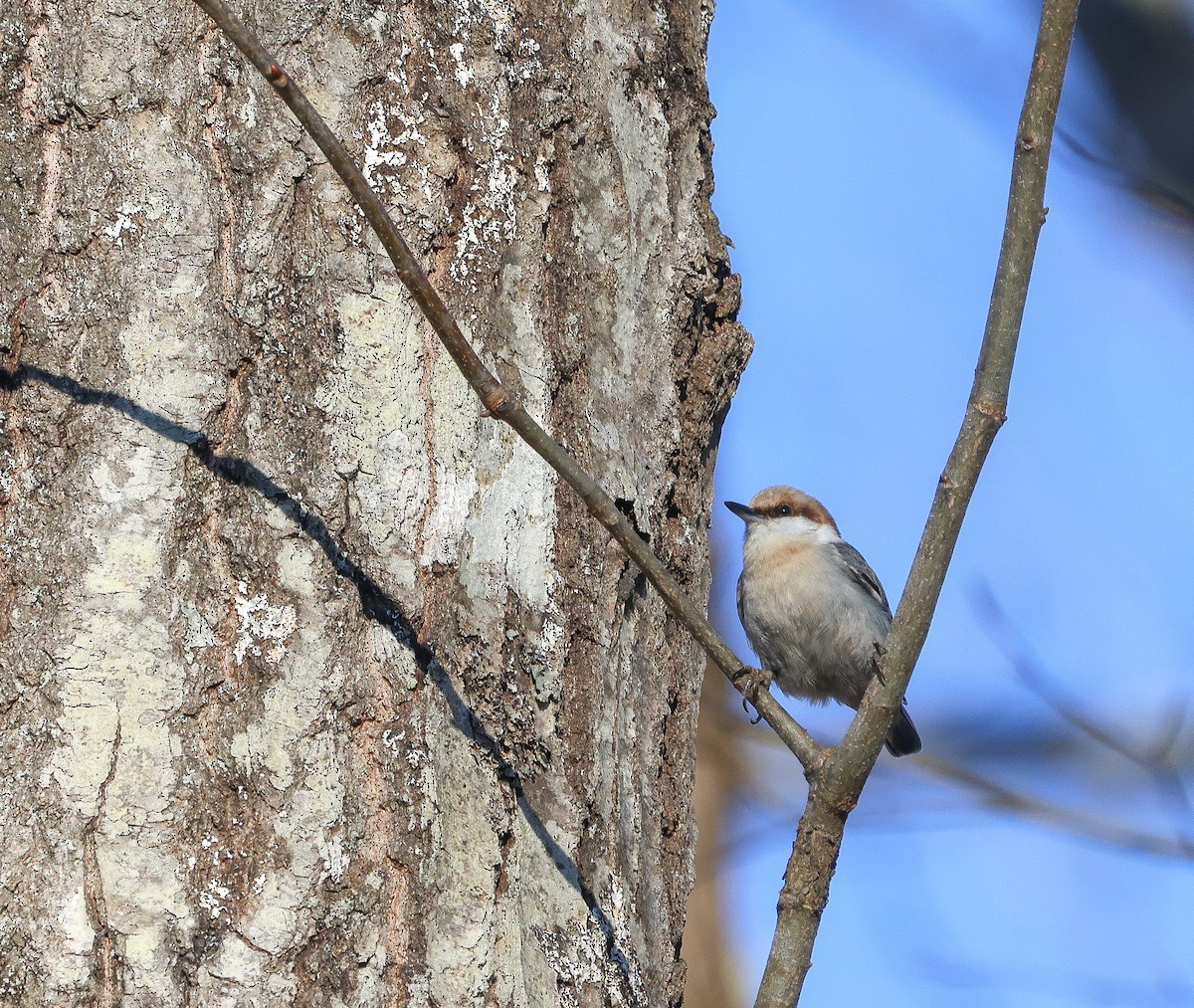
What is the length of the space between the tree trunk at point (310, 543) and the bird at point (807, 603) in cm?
226

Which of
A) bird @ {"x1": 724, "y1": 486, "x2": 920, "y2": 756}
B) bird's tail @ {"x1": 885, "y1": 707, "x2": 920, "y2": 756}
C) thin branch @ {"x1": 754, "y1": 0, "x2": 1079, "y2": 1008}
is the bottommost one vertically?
thin branch @ {"x1": 754, "y1": 0, "x2": 1079, "y2": 1008}

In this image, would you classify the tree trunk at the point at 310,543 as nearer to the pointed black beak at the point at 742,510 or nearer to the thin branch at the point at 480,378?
the thin branch at the point at 480,378

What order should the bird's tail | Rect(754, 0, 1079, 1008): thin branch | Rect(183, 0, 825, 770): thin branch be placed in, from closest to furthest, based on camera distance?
Rect(183, 0, 825, 770): thin branch < Rect(754, 0, 1079, 1008): thin branch < the bird's tail

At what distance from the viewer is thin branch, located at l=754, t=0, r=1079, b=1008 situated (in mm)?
1684

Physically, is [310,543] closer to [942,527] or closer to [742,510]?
[942,527]

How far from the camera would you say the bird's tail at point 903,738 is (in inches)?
192

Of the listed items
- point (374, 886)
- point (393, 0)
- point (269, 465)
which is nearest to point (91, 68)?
point (393, 0)

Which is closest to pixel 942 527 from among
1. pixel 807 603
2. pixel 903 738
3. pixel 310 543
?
pixel 310 543

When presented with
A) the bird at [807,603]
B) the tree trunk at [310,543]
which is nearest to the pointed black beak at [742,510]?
the bird at [807,603]

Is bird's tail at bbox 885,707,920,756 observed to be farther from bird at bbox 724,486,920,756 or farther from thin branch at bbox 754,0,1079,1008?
thin branch at bbox 754,0,1079,1008

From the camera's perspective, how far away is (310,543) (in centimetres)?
190

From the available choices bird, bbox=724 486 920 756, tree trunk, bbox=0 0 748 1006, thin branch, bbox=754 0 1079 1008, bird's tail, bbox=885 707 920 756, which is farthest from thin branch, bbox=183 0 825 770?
bird's tail, bbox=885 707 920 756

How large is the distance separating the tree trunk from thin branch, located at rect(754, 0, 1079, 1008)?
0.37 meters

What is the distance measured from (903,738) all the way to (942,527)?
11.1 ft
